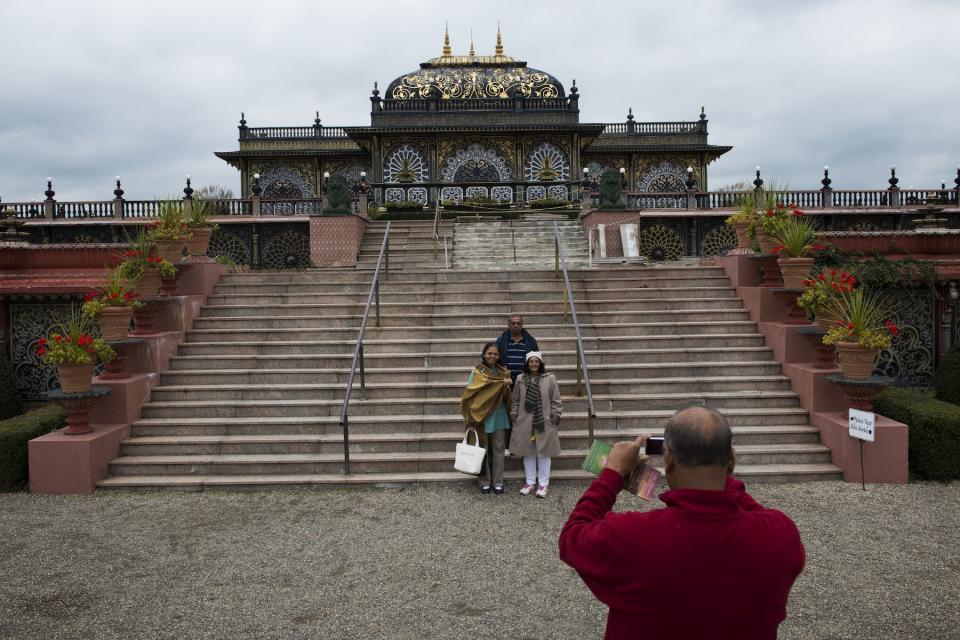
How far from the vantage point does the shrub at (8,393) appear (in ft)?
35.6

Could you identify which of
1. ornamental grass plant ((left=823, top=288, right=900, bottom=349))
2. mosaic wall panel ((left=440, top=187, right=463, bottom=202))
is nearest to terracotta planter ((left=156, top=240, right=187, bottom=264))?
ornamental grass plant ((left=823, top=288, right=900, bottom=349))

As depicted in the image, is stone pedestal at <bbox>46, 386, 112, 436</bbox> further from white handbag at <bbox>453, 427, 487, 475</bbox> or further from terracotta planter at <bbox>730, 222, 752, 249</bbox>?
terracotta planter at <bbox>730, 222, 752, 249</bbox>

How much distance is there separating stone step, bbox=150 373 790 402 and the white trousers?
1883 mm

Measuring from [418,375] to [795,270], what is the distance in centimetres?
533

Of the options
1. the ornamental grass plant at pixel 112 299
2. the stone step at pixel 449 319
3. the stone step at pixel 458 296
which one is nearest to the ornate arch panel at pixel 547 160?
the stone step at pixel 458 296

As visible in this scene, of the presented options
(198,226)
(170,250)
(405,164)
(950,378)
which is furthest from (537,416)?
(405,164)

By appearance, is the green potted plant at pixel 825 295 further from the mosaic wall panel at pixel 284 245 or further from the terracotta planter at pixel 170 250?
the mosaic wall panel at pixel 284 245

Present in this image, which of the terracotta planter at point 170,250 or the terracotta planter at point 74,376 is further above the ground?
the terracotta planter at point 170,250

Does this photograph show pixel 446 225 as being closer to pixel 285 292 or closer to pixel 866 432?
pixel 285 292

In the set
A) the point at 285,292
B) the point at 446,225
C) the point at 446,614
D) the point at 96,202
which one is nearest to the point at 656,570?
the point at 446,614

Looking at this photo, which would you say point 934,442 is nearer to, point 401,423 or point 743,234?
point 743,234

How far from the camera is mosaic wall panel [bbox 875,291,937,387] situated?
11.5m

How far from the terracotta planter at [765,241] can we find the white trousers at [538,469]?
4.97m

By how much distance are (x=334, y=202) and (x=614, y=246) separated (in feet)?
21.3
